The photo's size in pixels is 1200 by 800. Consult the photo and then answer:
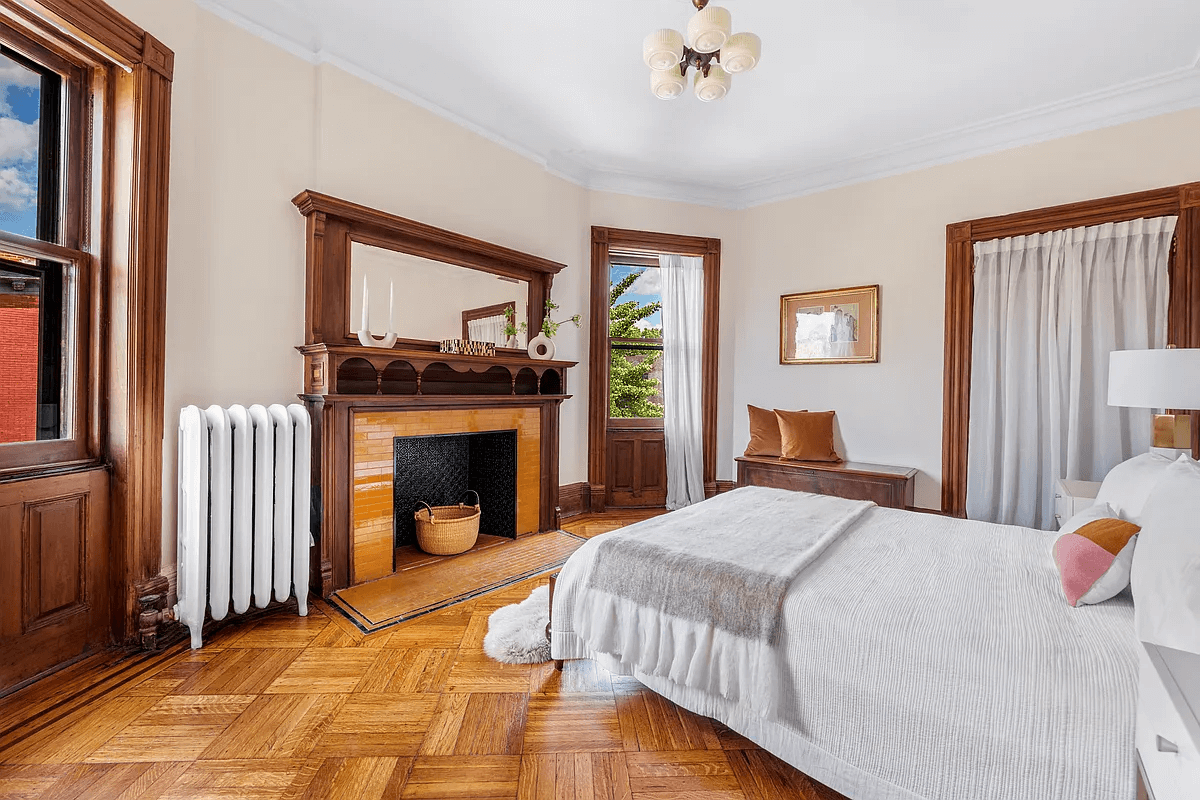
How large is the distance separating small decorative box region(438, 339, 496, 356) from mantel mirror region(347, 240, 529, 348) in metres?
0.06

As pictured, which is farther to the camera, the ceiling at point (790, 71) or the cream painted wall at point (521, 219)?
the ceiling at point (790, 71)

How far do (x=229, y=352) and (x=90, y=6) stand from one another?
1344mm

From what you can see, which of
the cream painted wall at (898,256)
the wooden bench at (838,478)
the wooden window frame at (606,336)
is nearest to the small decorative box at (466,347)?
the wooden window frame at (606,336)

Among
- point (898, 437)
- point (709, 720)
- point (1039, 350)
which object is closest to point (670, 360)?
point (898, 437)

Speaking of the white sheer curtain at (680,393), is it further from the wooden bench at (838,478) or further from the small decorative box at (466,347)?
the small decorative box at (466,347)

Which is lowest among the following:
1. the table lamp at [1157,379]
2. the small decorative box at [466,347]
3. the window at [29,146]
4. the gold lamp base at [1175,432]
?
the gold lamp base at [1175,432]

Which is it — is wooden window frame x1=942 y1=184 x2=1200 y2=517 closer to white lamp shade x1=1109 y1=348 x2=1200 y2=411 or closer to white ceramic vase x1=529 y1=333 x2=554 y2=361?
white lamp shade x1=1109 y1=348 x2=1200 y2=411

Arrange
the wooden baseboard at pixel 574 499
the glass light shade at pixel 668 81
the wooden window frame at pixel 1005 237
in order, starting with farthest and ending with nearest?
the wooden baseboard at pixel 574 499, the wooden window frame at pixel 1005 237, the glass light shade at pixel 668 81

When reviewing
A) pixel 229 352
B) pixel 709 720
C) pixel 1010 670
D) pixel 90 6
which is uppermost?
pixel 90 6

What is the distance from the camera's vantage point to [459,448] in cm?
389

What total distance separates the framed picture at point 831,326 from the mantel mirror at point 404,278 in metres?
2.16

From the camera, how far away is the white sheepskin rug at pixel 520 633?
7.11 ft

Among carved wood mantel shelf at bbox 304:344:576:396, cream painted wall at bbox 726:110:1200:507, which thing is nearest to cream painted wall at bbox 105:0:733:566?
carved wood mantel shelf at bbox 304:344:576:396

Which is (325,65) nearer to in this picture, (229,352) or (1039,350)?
(229,352)
